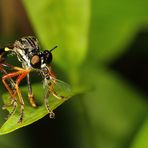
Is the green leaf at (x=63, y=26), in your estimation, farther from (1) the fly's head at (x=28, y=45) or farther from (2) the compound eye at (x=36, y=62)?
(2) the compound eye at (x=36, y=62)

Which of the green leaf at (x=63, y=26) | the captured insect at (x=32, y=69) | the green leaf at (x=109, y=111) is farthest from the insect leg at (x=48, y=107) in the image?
the green leaf at (x=109, y=111)

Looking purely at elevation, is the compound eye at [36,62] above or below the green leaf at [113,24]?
above

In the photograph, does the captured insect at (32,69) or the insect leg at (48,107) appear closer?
the insect leg at (48,107)

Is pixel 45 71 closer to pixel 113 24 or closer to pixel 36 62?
pixel 36 62

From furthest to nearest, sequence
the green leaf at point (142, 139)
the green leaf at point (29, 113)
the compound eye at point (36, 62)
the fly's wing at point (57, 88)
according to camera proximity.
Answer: the green leaf at point (142, 139) → the compound eye at point (36, 62) → the fly's wing at point (57, 88) → the green leaf at point (29, 113)

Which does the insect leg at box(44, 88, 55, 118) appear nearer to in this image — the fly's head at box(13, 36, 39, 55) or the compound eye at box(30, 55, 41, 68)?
the compound eye at box(30, 55, 41, 68)

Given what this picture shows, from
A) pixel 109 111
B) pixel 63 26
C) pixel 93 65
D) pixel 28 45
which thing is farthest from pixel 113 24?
pixel 28 45
